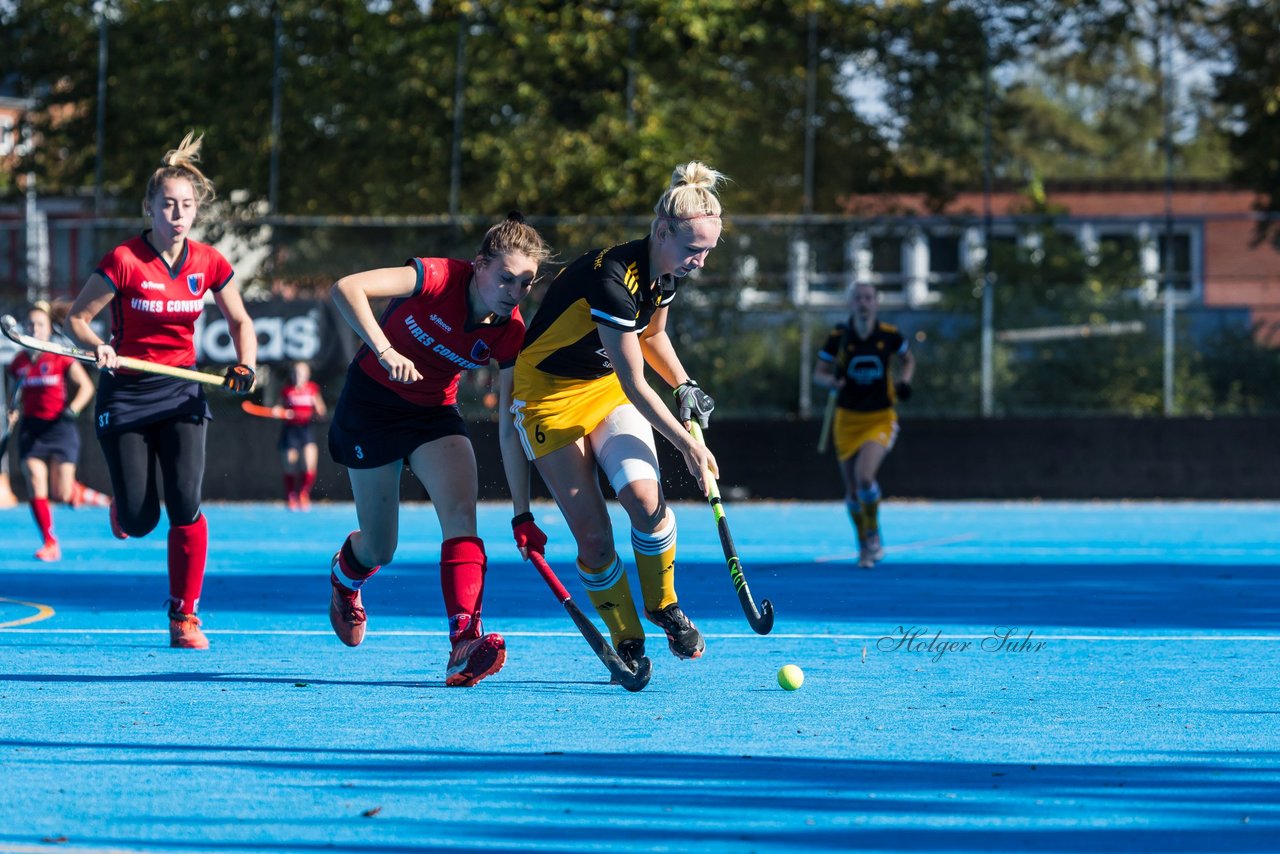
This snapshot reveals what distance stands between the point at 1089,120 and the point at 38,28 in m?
25.1

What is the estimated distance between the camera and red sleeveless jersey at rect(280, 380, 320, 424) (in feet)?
64.6

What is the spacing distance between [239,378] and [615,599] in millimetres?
2082

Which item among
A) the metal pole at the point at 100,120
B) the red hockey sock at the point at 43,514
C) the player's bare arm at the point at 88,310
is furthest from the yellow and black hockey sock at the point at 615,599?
the metal pole at the point at 100,120

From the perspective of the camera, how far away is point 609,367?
22.4 ft

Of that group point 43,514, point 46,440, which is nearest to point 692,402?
point 43,514

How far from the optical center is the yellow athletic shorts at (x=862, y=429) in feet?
42.6

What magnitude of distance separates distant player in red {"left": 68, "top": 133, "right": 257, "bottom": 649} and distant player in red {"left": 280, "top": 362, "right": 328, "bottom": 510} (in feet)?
38.1

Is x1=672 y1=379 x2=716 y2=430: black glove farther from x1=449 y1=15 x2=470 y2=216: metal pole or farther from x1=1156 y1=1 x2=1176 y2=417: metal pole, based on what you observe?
x1=449 y1=15 x2=470 y2=216: metal pole

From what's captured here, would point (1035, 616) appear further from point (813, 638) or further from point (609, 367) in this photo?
point (609, 367)

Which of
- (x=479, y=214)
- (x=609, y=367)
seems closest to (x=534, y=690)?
(x=609, y=367)

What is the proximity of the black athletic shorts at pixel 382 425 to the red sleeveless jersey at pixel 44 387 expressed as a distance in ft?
23.4

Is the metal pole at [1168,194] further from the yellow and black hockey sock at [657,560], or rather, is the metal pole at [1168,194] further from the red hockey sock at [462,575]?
the red hockey sock at [462,575]

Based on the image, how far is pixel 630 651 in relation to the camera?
22.3 feet

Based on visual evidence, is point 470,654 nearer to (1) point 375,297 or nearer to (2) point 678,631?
(2) point 678,631
